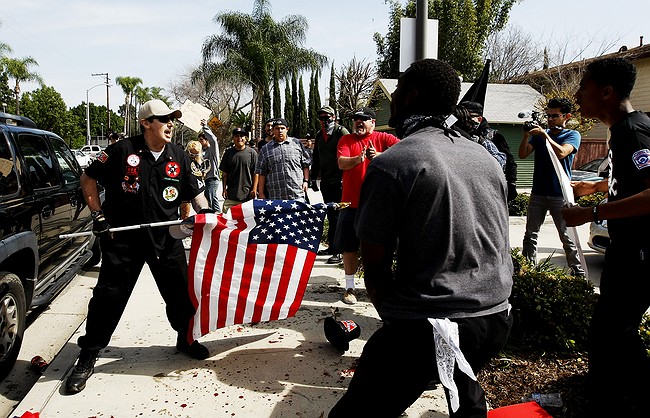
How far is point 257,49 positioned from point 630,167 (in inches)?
1203

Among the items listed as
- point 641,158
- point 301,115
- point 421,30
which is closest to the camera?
point 641,158

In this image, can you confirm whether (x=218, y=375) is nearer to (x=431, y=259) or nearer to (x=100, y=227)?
(x=100, y=227)

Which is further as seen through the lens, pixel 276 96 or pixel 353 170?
pixel 276 96

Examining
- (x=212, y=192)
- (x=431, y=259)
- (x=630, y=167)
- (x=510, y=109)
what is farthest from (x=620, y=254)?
(x=510, y=109)

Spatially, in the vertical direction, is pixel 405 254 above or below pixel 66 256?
above

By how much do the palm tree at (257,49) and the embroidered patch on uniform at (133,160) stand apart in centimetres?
2872

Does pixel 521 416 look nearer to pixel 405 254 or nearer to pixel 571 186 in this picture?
pixel 405 254

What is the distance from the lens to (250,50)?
31.2 m

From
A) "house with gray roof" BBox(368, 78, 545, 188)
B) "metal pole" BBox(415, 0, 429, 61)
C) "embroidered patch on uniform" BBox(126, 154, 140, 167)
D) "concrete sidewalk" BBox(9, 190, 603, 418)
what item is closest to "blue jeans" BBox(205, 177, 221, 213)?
"concrete sidewalk" BBox(9, 190, 603, 418)

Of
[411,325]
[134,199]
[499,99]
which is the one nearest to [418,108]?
[411,325]

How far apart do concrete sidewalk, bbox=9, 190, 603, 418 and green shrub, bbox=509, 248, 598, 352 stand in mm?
941

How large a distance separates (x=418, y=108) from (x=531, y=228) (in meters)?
4.55

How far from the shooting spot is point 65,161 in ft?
19.0

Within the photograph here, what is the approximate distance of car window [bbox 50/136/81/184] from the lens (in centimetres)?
560
